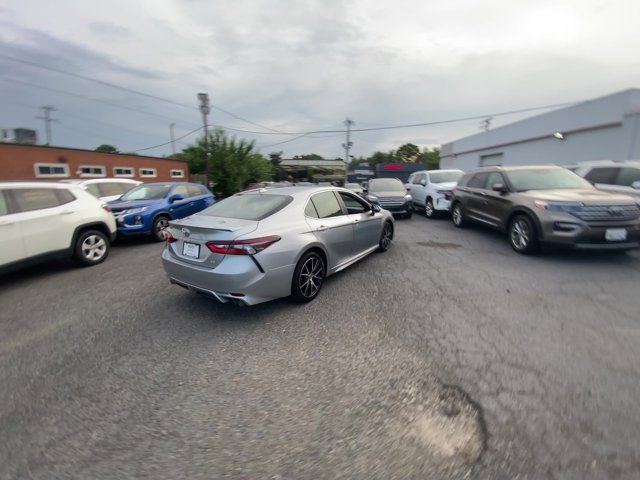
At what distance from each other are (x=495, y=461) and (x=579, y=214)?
492 centimetres

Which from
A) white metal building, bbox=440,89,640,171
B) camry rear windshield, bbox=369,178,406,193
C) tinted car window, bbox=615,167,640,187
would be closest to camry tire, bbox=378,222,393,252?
camry rear windshield, bbox=369,178,406,193

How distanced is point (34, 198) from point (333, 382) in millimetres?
5879

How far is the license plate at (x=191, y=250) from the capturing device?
343 centimetres

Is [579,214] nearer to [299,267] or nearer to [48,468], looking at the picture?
[299,267]

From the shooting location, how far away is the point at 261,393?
7.74ft

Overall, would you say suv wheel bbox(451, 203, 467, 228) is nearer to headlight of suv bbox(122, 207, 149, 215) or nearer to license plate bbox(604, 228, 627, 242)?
license plate bbox(604, 228, 627, 242)

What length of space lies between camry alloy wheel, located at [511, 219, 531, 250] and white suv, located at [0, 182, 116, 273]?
836 cm

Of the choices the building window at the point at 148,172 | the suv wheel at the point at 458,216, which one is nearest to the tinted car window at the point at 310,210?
the suv wheel at the point at 458,216

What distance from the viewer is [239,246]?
319 cm

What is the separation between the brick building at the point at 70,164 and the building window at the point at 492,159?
26.7 meters

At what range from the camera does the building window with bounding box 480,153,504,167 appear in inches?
876

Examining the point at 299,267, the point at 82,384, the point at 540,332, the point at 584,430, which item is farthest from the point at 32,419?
the point at 540,332

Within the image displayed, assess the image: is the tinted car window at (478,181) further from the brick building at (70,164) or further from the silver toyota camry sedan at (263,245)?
the brick building at (70,164)

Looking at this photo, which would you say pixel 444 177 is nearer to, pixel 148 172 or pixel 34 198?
pixel 34 198
